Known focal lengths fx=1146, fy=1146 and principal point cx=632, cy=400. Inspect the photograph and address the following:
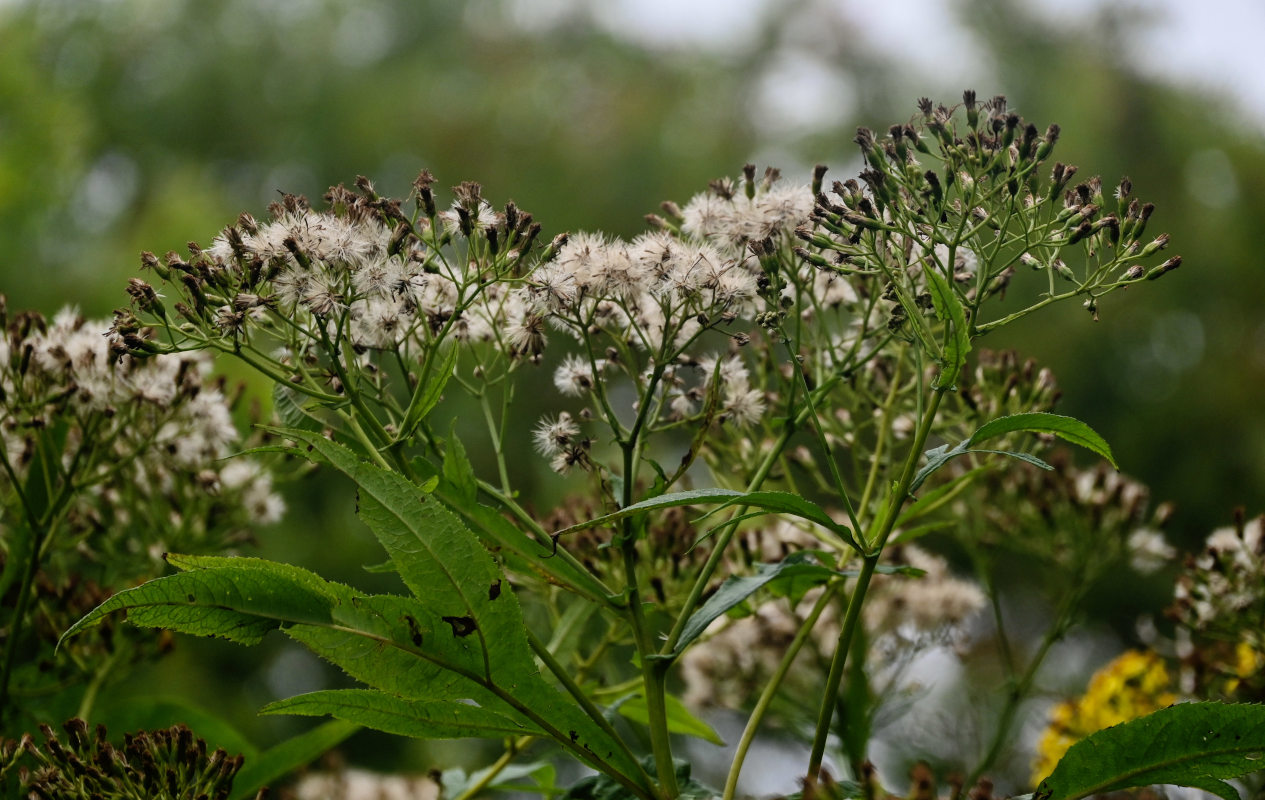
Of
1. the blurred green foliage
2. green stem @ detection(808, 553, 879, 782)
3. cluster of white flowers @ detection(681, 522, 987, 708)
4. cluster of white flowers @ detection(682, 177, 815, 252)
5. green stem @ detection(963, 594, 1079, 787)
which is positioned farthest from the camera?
the blurred green foliage

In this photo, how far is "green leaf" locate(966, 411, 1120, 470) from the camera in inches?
37.5

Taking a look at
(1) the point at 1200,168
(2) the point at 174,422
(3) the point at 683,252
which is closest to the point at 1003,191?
(3) the point at 683,252

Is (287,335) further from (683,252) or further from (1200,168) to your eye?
(1200,168)

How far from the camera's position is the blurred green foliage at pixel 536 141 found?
7109mm

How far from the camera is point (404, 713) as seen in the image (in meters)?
0.98

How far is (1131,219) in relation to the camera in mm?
1192

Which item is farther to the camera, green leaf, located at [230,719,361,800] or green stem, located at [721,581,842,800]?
green leaf, located at [230,719,361,800]

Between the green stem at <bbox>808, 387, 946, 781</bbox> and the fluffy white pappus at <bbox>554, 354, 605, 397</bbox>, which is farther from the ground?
the fluffy white pappus at <bbox>554, 354, 605, 397</bbox>

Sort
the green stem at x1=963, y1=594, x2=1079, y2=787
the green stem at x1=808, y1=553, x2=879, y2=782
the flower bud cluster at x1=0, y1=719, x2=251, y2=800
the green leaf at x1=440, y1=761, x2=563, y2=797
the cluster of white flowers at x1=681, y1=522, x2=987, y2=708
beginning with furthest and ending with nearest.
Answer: the cluster of white flowers at x1=681, y1=522, x2=987, y2=708 → the green stem at x1=963, y1=594, x2=1079, y2=787 → the green leaf at x1=440, y1=761, x2=563, y2=797 → the flower bud cluster at x1=0, y1=719, x2=251, y2=800 → the green stem at x1=808, y1=553, x2=879, y2=782

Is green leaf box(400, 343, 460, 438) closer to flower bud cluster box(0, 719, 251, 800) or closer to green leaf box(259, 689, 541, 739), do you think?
green leaf box(259, 689, 541, 739)

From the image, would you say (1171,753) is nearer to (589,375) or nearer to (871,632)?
(589,375)

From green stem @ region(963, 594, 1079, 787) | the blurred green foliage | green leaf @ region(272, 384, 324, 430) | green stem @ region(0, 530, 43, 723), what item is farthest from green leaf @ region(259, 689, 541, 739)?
the blurred green foliage

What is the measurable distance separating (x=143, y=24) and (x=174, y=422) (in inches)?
484

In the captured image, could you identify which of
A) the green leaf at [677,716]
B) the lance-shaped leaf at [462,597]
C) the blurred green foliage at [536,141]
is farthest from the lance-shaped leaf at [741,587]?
the blurred green foliage at [536,141]
